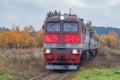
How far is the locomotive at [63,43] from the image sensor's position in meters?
22.0

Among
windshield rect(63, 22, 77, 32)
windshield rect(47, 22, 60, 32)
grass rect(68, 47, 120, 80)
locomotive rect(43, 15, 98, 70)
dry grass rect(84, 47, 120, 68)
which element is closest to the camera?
grass rect(68, 47, 120, 80)

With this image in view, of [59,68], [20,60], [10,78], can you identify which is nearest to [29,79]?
[10,78]

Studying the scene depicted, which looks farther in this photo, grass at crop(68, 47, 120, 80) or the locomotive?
the locomotive

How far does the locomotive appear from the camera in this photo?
22.0 m

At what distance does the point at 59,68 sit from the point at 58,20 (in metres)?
2.93

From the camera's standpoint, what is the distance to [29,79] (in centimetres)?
1717

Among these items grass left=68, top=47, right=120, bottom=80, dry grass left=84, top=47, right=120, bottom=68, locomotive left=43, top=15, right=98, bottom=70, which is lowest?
grass left=68, top=47, right=120, bottom=80

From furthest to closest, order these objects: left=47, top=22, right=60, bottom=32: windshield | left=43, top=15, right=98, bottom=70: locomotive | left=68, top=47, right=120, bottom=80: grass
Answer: left=47, top=22, right=60, bottom=32: windshield → left=43, top=15, right=98, bottom=70: locomotive → left=68, top=47, right=120, bottom=80: grass

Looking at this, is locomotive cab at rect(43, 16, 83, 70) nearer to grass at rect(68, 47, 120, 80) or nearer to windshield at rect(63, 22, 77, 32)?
windshield at rect(63, 22, 77, 32)

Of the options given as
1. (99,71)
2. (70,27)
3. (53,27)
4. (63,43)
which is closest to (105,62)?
(70,27)

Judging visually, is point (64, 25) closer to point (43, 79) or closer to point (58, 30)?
point (58, 30)

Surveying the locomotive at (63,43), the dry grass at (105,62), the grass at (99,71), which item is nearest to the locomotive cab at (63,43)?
the locomotive at (63,43)

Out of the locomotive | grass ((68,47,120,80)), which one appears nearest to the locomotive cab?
the locomotive

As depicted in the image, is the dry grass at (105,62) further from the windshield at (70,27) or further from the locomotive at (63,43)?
the windshield at (70,27)
